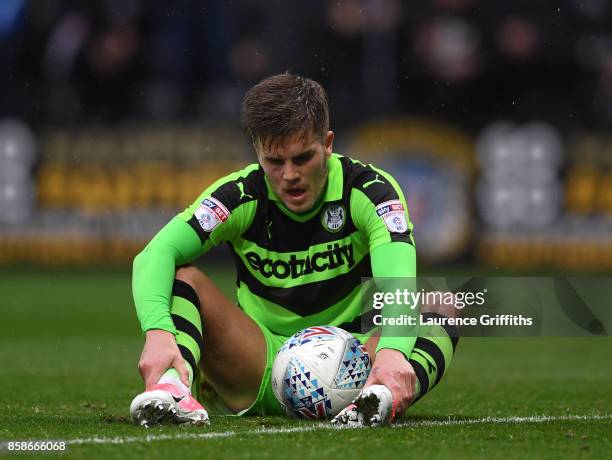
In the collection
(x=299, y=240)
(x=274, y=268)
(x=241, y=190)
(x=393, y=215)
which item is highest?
(x=241, y=190)

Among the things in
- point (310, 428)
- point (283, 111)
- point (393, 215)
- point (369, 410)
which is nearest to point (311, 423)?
point (310, 428)

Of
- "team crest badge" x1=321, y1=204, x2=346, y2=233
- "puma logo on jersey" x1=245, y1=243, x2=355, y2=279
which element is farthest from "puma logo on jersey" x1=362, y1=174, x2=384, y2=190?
"puma logo on jersey" x1=245, y1=243, x2=355, y2=279

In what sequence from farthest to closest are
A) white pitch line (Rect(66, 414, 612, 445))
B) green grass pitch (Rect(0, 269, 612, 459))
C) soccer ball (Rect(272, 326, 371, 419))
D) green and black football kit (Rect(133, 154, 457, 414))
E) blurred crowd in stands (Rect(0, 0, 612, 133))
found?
1. blurred crowd in stands (Rect(0, 0, 612, 133))
2. green and black football kit (Rect(133, 154, 457, 414))
3. soccer ball (Rect(272, 326, 371, 419))
4. white pitch line (Rect(66, 414, 612, 445))
5. green grass pitch (Rect(0, 269, 612, 459))

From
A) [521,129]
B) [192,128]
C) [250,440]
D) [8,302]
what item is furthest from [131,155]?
[250,440]

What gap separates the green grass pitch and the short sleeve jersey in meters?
0.55

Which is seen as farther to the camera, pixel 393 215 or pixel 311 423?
pixel 393 215

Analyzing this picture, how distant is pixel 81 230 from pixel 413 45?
4.85 m

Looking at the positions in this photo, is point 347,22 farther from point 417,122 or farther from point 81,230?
point 81,230

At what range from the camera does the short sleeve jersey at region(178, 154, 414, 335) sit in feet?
16.7

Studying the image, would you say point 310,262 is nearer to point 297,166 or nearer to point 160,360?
point 297,166

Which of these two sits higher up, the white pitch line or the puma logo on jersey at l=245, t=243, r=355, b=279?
the puma logo on jersey at l=245, t=243, r=355, b=279

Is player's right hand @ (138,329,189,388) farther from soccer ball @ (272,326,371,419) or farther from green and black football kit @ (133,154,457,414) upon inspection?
soccer ball @ (272,326,371,419)

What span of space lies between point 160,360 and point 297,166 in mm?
966

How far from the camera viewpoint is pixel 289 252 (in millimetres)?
5203
